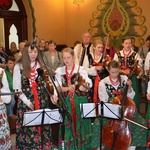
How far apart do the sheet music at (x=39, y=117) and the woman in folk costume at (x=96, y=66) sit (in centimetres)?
165

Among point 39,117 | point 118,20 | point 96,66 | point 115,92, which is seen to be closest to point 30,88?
point 39,117

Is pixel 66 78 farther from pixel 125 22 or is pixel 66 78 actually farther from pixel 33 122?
pixel 125 22

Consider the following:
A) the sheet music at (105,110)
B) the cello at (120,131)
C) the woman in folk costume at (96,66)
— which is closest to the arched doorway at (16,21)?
the woman in folk costume at (96,66)

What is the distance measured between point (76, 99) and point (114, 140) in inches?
24.1

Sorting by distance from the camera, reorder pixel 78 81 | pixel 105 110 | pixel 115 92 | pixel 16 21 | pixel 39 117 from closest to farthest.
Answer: pixel 39 117 → pixel 105 110 → pixel 78 81 → pixel 115 92 → pixel 16 21

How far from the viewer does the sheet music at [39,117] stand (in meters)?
2.39

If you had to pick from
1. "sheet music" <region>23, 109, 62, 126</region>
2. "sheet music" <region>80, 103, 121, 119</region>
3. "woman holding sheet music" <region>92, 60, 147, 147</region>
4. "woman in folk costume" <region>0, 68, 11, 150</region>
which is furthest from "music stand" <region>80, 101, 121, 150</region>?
→ "woman in folk costume" <region>0, 68, 11, 150</region>

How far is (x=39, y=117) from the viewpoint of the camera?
244cm

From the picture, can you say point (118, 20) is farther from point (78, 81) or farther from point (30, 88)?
point (30, 88)

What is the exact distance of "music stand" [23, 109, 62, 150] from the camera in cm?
239

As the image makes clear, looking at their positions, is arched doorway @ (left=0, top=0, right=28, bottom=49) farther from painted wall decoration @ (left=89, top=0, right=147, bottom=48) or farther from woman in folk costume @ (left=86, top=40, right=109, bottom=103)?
woman in folk costume @ (left=86, top=40, right=109, bottom=103)

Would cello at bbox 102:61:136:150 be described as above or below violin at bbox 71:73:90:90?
below

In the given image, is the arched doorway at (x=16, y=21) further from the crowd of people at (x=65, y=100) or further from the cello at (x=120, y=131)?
the cello at (x=120, y=131)

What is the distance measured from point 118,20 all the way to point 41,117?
241 inches
